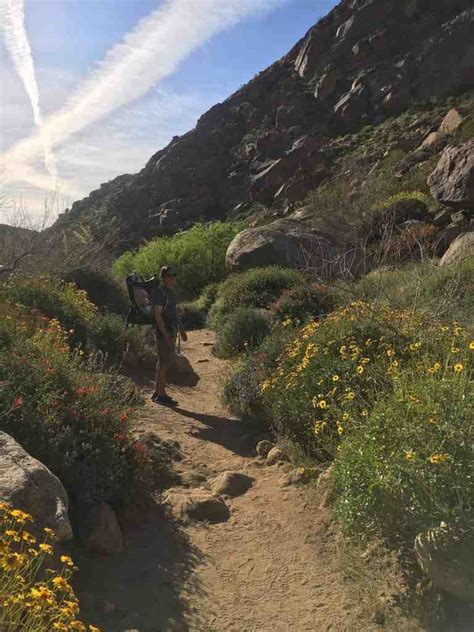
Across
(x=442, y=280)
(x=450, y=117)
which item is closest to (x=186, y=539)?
(x=442, y=280)

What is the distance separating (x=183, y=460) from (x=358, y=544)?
2534 millimetres

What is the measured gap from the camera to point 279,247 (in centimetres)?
1504

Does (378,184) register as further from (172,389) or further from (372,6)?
A: (372,6)

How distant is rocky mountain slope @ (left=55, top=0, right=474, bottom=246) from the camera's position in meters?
35.5

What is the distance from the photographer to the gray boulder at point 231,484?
17.5 ft

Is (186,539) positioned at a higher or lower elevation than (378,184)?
lower

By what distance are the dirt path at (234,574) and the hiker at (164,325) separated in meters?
2.67

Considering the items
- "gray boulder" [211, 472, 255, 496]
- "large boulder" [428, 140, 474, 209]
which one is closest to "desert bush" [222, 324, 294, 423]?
"gray boulder" [211, 472, 255, 496]

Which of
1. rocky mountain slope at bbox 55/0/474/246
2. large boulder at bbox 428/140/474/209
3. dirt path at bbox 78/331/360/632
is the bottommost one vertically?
dirt path at bbox 78/331/360/632

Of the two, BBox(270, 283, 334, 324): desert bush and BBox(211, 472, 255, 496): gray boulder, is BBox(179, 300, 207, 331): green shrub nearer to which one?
BBox(270, 283, 334, 324): desert bush

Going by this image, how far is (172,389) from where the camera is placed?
882cm

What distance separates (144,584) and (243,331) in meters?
6.72

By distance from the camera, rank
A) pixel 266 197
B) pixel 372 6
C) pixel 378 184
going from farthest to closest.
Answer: pixel 372 6
pixel 266 197
pixel 378 184

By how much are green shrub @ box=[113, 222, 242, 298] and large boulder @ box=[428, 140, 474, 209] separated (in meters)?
6.69
